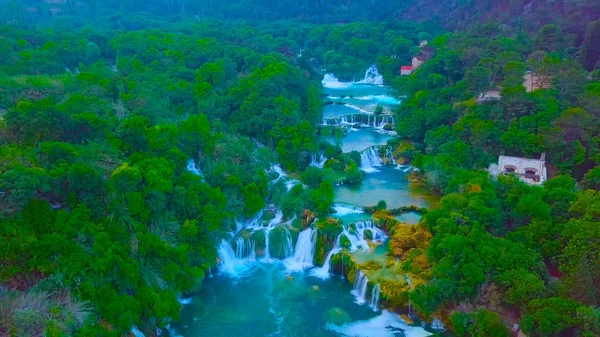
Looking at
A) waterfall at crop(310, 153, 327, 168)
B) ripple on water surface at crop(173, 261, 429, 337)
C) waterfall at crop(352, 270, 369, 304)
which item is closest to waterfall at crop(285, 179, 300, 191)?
waterfall at crop(310, 153, 327, 168)

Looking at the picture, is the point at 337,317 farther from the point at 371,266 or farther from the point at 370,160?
the point at 370,160

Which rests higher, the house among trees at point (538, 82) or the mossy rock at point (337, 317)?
the house among trees at point (538, 82)

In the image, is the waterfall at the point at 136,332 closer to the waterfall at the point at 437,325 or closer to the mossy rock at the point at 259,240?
the mossy rock at the point at 259,240

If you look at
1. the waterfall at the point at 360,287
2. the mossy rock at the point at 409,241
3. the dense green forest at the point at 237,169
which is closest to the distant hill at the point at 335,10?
the dense green forest at the point at 237,169

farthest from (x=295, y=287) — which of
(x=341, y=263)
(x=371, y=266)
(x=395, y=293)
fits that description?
(x=395, y=293)

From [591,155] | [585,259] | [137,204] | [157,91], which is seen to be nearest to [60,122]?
[137,204]

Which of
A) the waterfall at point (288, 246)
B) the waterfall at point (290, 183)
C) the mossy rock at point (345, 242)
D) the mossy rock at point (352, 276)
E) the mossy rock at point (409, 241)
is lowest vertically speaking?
the mossy rock at point (352, 276)
